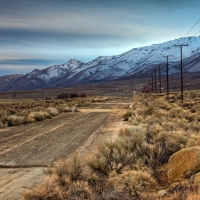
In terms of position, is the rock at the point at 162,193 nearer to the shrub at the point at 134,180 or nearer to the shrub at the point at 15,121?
the shrub at the point at 134,180

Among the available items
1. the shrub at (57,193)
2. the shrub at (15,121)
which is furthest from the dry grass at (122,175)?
the shrub at (15,121)


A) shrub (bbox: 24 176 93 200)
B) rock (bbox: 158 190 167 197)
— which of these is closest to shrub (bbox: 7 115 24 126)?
shrub (bbox: 24 176 93 200)

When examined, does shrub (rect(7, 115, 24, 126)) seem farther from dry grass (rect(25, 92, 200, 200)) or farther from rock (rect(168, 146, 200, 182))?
rock (rect(168, 146, 200, 182))

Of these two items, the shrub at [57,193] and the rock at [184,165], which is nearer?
the shrub at [57,193]

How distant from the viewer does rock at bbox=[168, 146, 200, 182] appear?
7121mm

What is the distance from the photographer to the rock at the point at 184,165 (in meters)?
7.12

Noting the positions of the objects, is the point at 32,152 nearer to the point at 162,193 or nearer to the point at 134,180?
the point at 134,180

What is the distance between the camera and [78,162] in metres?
7.82

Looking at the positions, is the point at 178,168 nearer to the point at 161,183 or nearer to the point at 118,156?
the point at 161,183

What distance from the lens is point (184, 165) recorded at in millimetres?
7426

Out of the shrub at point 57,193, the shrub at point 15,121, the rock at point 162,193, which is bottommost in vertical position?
the shrub at point 15,121

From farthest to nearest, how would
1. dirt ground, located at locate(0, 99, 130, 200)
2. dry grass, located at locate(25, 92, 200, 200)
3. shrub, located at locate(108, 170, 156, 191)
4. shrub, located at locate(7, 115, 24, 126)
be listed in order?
1. shrub, located at locate(7, 115, 24, 126)
2. dirt ground, located at locate(0, 99, 130, 200)
3. shrub, located at locate(108, 170, 156, 191)
4. dry grass, located at locate(25, 92, 200, 200)

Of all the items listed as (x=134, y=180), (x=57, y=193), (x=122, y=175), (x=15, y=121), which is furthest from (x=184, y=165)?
(x=15, y=121)

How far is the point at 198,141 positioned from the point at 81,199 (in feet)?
16.8
